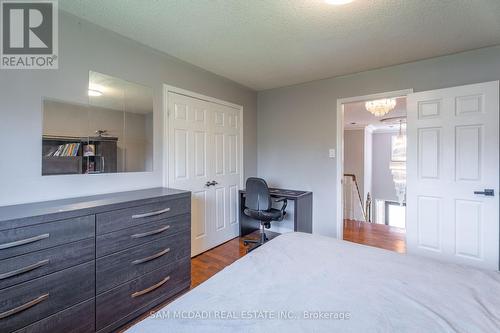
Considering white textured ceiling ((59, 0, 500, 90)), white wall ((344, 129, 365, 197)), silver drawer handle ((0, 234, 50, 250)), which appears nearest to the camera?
silver drawer handle ((0, 234, 50, 250))

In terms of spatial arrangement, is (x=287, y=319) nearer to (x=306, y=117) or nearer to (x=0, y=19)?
(x=0, y=19)

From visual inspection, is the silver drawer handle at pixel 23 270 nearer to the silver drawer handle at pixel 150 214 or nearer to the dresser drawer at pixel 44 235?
the dresser drawer at pixel 44 235

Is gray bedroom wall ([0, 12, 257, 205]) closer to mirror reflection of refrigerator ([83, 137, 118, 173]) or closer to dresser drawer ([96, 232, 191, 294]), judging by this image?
mirror reflection of refrigerator ([83, 137, 118, 173])

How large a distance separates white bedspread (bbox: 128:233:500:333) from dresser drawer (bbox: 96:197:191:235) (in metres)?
0.91

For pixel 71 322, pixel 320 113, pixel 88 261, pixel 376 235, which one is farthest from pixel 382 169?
pixel 71 322

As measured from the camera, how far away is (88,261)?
59.4 inches

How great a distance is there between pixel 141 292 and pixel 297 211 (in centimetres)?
203

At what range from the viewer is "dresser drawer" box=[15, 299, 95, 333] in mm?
1320

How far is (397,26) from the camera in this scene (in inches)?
78.9

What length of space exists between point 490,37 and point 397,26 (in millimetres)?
1002

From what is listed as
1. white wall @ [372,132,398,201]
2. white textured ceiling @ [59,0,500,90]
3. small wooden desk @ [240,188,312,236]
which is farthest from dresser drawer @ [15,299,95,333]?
white wall @ [372,132,398,201]

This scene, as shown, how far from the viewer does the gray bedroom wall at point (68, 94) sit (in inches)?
63.2

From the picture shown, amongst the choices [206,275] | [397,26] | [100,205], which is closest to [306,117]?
[397,26]

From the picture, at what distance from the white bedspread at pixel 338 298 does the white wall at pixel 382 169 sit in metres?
7.66
